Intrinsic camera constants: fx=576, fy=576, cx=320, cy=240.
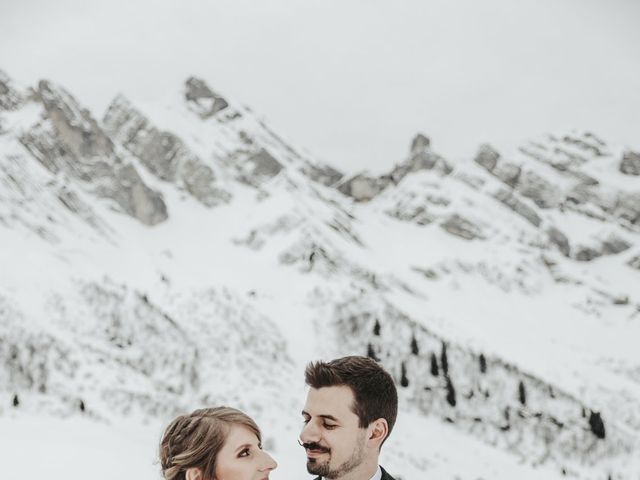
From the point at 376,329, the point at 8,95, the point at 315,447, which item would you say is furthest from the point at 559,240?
the point at 315,447

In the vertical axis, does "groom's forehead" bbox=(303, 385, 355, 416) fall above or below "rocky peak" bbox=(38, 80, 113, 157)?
below

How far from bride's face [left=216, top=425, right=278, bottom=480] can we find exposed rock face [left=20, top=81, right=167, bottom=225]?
69.3 meters

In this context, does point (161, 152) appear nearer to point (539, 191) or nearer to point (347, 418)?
point (539, 191)

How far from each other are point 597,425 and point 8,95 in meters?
73.7

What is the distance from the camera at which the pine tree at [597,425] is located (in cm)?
3531

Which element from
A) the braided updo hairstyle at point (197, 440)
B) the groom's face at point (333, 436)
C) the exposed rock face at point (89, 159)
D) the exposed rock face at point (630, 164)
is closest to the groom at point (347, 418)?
the groom's face at point (333, 436)

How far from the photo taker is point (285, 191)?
2768 inches

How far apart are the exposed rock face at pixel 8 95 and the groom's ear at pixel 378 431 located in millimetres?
79211

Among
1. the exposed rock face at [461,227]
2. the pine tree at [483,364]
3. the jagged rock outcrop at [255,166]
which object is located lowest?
the pine tree at [483,364]

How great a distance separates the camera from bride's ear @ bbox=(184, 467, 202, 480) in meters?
3.33

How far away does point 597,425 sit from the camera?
1407 inches

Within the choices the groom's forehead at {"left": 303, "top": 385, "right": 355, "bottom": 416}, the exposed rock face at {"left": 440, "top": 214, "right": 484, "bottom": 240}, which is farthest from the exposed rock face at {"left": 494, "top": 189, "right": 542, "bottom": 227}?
the groom's forehead at {"left": 303, "top": 385, "right": 355, "bottom": 416}

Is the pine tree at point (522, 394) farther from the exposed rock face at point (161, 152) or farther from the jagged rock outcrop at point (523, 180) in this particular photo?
the jagged rock outcrop at point (523, 180)

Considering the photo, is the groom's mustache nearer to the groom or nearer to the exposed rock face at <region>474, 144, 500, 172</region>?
the groom
